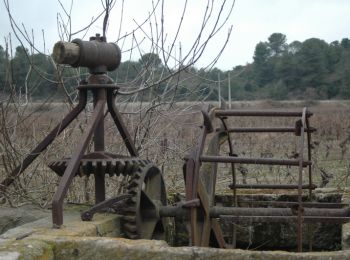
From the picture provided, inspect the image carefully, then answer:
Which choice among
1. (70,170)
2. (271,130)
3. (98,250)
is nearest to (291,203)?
(271,130)

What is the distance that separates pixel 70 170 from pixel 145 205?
891 mm

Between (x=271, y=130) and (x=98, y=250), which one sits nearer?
(x=98, y=250)

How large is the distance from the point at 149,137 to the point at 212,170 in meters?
1.27

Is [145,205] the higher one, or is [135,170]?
[135,170]

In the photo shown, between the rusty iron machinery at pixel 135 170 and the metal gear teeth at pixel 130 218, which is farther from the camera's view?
the metal gear teeth at pixel 130 218

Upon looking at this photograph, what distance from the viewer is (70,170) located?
424cm

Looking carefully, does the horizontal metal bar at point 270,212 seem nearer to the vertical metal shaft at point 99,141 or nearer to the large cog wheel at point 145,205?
the large cog wheel at point 145,205

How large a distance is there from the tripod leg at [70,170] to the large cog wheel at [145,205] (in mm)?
524

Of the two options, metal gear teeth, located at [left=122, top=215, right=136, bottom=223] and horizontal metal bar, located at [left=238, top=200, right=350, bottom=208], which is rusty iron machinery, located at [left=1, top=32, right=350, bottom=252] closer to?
metal gear teeth, located at [left=122, top=215, right=136, bottom=223]

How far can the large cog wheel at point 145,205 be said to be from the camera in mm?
4629

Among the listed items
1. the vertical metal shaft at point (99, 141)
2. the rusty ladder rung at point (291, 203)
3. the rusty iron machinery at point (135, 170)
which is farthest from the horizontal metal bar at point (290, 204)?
the vertical metal shaft at point (99, 141)

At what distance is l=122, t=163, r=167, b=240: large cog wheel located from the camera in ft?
15.2

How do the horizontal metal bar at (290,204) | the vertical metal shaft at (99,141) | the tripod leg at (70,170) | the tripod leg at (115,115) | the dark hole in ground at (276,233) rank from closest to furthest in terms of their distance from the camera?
the tripod leg at (70,170), the vertical metal shaft at (99,141), the tripod leg at (115,115), the horizontal metal bar at (290,204), the dark hole in ground at (276,233)

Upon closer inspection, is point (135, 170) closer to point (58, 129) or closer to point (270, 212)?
point (58, 129)
